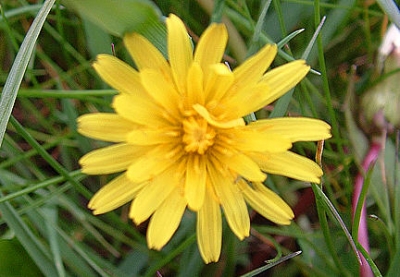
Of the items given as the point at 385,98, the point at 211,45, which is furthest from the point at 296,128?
the point at 385,98

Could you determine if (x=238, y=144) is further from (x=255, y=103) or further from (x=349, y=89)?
(x=349, y=89)

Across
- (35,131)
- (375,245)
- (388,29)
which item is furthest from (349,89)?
(35,131)

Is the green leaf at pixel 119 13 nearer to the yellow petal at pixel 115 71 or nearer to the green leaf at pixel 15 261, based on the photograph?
the yellow petal at pixel 115 71

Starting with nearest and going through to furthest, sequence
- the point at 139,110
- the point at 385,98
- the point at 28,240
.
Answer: the point at 139,110 → the point at 28,240 → the point at 385,98

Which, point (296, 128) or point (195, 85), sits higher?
point (195, 85)

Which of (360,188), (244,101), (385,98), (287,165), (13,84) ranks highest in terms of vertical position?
(13,84)

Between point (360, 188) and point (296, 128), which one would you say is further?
point (360, 188)

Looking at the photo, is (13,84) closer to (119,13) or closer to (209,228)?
(119,13)
